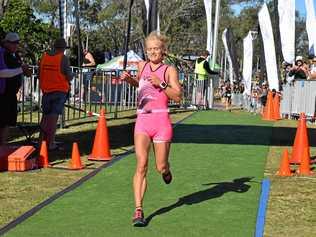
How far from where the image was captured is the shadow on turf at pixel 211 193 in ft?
22.4

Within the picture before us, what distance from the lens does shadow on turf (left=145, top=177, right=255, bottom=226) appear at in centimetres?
682

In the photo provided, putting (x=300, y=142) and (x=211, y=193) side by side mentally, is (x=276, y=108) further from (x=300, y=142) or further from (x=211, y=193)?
(x=211, y=193)

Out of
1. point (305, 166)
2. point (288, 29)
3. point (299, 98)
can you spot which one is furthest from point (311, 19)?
point (305, 166)

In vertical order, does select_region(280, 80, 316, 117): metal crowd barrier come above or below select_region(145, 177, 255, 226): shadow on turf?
above

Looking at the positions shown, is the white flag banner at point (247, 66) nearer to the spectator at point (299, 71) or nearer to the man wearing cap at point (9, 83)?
the spectator at point (299, 71)

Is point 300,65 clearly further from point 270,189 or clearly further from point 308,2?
point 270,189

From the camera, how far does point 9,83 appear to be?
32.0 feet

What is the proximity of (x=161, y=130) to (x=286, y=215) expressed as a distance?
1652 mm

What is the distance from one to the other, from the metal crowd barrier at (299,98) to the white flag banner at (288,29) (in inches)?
43.5

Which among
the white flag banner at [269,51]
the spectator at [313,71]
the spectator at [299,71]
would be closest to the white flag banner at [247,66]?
the white flag banner at [269,51]

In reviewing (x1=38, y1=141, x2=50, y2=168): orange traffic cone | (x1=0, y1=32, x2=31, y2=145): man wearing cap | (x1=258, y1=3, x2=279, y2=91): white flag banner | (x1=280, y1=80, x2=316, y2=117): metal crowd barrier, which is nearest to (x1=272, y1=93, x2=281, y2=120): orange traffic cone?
(x1=280, y1=80, x2=316, y2=117): metal crowd barrier

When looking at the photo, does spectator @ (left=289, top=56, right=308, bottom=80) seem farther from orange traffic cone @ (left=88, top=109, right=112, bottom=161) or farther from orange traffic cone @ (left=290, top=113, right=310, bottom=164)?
orange traffic cone @ (left=88, top=109, right=112, bottom=161)

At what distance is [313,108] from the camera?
713 inches

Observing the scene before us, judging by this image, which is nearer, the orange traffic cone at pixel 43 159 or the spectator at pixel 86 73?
the orange traffic cone at pixel 43 159
